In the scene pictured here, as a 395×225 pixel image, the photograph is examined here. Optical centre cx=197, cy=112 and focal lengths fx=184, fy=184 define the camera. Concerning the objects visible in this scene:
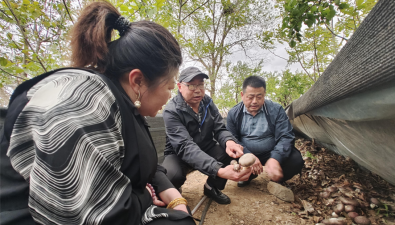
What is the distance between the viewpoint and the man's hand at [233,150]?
2.30 meters

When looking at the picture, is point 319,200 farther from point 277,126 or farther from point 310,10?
point 310,10

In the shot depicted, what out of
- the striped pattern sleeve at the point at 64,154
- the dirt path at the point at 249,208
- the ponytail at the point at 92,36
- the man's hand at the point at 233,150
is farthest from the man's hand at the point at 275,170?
the ponytail at the point at 92,36

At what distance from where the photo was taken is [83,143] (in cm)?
67

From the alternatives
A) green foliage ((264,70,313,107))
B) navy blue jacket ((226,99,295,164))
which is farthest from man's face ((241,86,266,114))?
green foliage ((264,70,313,107))

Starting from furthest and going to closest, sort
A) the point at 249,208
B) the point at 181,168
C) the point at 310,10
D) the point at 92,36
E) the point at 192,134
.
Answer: the point at 192,134 < the point at 181,168 < the point at 249,208 < the point at 310,10 < the point at 92,36

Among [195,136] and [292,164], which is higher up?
[195,136]

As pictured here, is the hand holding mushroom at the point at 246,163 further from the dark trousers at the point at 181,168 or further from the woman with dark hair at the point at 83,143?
the woman with dark hair at the point at 83,143

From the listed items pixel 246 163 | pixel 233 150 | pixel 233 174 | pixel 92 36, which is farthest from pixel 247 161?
pixel 92 36

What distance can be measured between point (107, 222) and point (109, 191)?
0.11 metres

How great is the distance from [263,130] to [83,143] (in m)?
2.54

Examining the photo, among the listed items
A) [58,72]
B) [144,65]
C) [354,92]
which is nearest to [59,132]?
[58,72]

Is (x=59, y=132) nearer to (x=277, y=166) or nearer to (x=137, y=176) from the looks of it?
(x=137, y=176)

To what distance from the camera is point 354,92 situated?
1188 millimetres

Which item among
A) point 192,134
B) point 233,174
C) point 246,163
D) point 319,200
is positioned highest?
point 192,134
